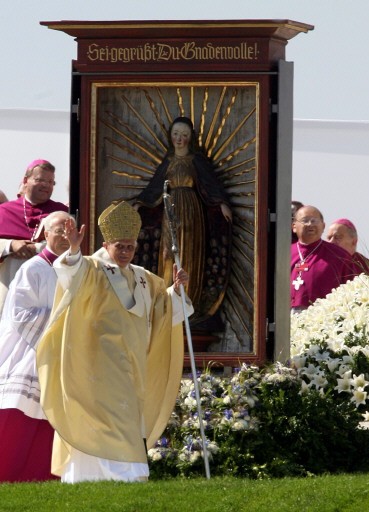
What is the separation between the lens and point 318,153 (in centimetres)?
2422

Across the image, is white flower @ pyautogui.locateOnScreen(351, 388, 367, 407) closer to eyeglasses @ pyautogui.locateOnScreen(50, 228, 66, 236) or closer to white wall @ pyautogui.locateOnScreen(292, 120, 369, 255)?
eyeglasses @ pyautogui.locateOnScreen(50, 228, 66, 236)

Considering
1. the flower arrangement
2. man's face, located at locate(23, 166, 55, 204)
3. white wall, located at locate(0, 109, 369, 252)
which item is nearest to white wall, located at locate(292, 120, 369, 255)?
white wall, located at locate(0, 109, 369, 252)

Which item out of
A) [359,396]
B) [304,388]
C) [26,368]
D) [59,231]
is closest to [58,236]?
[59,231]

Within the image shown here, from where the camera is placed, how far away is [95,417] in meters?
14.9

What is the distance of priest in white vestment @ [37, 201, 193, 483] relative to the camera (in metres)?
14.8

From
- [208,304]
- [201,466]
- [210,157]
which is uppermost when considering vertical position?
[210,157]

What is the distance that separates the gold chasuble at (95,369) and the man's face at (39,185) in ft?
6.82

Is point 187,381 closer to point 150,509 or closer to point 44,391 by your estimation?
point 44,391

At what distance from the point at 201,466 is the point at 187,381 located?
2.71 ft

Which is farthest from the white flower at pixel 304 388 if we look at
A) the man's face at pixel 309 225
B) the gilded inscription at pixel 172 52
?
the man's face at pixel 309 225

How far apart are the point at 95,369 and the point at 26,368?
776mm

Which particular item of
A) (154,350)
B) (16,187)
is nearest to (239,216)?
(154,350)

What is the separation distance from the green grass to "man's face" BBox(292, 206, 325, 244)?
5529 millimetres

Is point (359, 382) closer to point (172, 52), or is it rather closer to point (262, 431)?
point (262, 431)
